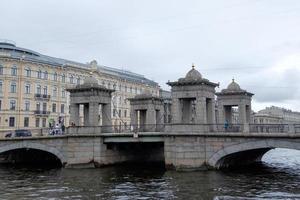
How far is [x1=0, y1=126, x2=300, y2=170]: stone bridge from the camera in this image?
27.2 meters

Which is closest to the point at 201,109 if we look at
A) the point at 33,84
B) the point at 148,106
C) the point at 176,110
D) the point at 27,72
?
the point at 176,110

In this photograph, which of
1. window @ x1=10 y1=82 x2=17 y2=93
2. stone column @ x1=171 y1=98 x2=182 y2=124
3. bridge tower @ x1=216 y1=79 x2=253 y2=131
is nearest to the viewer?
stone column @ x1=171 y1=98 x2=182 y2=124

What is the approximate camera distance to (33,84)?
66.7 metres

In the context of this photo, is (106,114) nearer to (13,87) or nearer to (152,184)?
(152,184)

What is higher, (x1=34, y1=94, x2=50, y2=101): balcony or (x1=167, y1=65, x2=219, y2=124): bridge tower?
(x1=34, y1=94, x2=50, y2=101): balcony

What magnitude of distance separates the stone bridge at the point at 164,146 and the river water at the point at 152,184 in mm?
1362

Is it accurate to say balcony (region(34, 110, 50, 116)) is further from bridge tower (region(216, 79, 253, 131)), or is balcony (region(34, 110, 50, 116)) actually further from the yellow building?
bridge tower (region(216, 79, 253, 131))

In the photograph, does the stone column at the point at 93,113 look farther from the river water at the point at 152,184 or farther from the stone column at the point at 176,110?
the stone column at the point at 176,110

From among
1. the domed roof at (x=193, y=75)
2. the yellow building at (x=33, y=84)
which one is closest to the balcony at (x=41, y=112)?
the yellow building at (x=33, y=84)

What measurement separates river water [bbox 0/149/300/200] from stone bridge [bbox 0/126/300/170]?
1362mm

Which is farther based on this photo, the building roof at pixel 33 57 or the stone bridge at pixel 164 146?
the building roof at pixel 33 57

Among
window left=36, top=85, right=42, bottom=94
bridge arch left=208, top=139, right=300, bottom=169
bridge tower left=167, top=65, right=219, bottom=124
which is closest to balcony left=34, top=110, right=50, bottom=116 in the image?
window left=36, top=85, right=42, bottom=94

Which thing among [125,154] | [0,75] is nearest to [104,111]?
[125,154]

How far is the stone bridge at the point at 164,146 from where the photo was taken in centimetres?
2716
